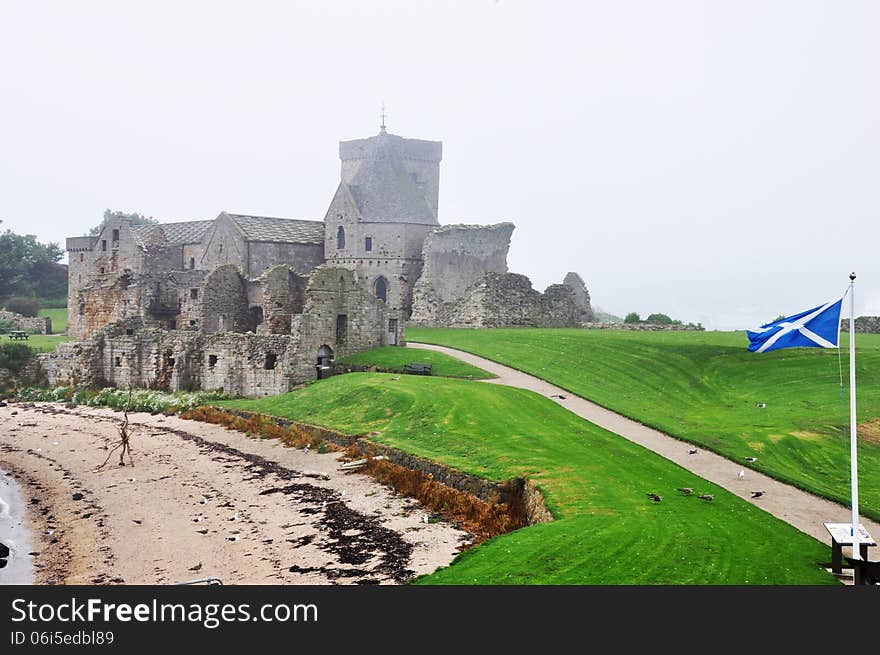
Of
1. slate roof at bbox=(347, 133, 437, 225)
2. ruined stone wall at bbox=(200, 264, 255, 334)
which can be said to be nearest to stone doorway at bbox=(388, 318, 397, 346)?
ruined stone wall at bbox=(200, 264, 255, 334)

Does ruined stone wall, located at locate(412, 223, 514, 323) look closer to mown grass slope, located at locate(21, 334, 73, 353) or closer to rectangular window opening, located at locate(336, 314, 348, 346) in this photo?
rectangular window opening, located at locate(336, 314, 348, 346)

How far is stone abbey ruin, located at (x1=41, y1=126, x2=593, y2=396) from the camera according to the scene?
1590 inches

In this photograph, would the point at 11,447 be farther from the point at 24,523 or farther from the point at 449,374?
the point at 449,374

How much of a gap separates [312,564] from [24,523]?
849 centimetres

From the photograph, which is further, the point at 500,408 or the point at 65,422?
the point at 65,422

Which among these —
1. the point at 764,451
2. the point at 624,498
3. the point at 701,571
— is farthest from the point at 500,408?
the point at 701,571

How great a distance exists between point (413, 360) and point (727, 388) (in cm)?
1237

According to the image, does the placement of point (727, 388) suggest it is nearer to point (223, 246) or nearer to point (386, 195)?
point (386, 195)

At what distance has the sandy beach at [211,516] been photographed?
1722 cm

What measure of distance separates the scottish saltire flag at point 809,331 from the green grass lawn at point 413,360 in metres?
18.5

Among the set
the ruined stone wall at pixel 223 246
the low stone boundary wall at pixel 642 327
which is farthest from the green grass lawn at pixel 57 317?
the low stone boundary wall at pixel 642 327

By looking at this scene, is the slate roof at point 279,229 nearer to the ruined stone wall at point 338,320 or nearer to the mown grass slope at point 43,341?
the mown grass slope at point 43,341
